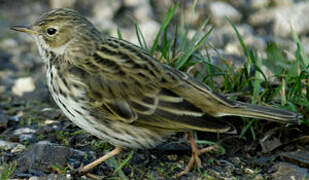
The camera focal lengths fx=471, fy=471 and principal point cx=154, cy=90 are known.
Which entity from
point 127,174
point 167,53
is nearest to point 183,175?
point 127,174

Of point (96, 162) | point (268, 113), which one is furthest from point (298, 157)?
point (96, 162)

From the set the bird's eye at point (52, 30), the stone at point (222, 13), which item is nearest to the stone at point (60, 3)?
the stone at point (222, 13)

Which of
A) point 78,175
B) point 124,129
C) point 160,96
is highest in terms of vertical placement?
point 160,96

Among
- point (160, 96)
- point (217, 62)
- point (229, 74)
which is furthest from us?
point (217, 62)

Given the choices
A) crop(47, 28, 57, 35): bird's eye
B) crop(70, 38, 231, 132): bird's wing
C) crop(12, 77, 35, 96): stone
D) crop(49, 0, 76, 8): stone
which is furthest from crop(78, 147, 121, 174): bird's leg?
crop(49, 0, 76, 8): stone

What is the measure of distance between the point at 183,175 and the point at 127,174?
53 centimetres

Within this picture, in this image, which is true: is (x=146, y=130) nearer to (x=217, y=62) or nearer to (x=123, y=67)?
(x=123, y=67)

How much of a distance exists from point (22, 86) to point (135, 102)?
109 inches

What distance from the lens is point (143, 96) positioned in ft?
14.0

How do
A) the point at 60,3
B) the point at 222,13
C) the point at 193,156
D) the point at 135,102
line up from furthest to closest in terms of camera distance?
the point at 222,13
the point at 60,3
the point at 193,156
the point at 135,102

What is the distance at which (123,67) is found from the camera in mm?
4379

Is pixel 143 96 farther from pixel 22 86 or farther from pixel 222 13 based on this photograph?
pixel 222 13

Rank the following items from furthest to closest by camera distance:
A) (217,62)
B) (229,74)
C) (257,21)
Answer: (257,21) < (217,62) < (229,74)

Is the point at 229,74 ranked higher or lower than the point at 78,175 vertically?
higher
